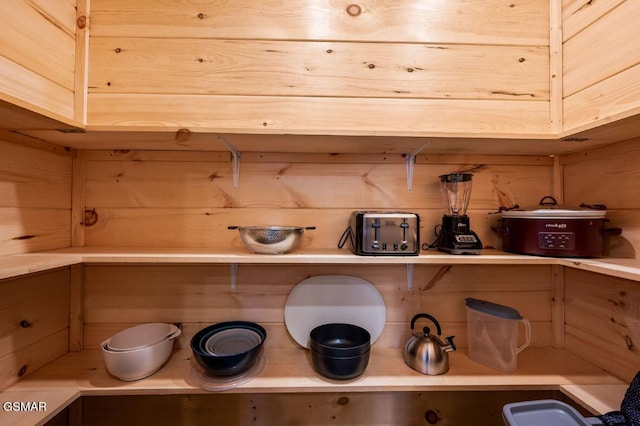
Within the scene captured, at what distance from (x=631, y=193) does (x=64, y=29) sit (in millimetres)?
2123

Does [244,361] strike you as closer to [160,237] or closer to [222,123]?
[160,237]

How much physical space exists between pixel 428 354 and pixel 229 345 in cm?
76

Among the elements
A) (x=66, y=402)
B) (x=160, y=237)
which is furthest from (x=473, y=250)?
(x=66, y=402)

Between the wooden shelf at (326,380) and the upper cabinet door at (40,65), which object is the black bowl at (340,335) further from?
the upper cabinet door at (40,65)

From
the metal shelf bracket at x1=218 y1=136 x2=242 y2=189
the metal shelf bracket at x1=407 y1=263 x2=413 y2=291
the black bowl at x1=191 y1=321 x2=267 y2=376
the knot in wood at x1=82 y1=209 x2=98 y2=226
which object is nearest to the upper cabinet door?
the knot in wood at x1=82 y1=209 x2=98 y2=226

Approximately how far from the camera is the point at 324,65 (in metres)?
1.08

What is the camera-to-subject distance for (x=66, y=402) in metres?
0.81

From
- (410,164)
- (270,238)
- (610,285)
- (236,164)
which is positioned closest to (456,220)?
(410,164)

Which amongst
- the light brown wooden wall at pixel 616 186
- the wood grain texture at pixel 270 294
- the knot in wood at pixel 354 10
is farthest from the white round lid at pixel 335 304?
the knot in wood at pixel 354 10

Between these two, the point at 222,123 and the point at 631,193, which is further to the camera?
the point at 222,123

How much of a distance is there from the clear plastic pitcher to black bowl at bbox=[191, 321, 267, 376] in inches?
32.9

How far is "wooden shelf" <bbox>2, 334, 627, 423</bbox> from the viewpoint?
85 centimetres

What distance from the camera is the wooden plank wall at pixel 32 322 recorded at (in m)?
0.85

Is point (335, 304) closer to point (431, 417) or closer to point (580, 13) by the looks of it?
point (431, 417)
